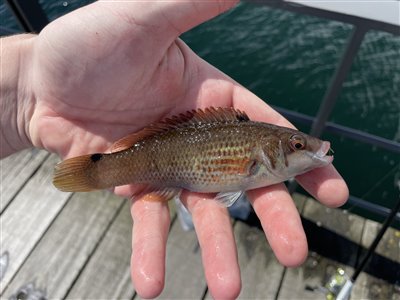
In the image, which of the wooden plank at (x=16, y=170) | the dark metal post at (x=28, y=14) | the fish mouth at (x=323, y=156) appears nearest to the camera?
the fish mouth at (x=323, y=156)

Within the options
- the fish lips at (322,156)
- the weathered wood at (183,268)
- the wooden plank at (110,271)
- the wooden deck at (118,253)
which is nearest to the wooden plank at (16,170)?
the wooden deck at (118,253)

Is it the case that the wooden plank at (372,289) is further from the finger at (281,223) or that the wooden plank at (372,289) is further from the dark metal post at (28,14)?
the dark metal post at (28,14)

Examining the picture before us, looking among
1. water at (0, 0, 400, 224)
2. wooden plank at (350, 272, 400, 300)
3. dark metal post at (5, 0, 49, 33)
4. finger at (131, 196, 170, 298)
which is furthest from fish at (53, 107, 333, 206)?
water at (0, 0, 400, 224)

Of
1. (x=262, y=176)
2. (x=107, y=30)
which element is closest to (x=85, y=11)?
(x=107, y=30)

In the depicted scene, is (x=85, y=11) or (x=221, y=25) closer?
(x=85, y=11)

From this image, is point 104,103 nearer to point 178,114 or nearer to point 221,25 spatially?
point 178,114
